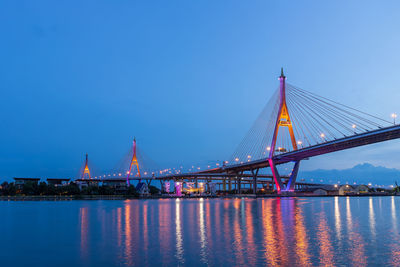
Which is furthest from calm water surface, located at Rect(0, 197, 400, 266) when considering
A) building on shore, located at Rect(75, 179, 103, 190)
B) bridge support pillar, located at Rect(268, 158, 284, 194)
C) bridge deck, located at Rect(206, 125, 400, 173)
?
building on shore, located at Rect(75, 179, 103, 190)

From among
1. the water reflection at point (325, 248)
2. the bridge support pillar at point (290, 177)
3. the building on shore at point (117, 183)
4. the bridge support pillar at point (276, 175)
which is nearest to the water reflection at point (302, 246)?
the water reflection at point (325, 248)

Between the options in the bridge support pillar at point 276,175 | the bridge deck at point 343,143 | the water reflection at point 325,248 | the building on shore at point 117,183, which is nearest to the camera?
the water reflection at point 325,248

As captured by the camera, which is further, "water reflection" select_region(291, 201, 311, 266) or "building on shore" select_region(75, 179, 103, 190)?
"building on shore" select_region(75, 179, 103, 190)

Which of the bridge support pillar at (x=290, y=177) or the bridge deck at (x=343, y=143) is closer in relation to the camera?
the bridge deck at (x=343, y=143)

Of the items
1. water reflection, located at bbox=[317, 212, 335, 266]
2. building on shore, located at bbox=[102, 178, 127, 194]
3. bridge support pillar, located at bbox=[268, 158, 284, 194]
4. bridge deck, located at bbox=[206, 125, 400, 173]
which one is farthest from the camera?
building on shore, located at bbox=[102, 178, 127, 194]

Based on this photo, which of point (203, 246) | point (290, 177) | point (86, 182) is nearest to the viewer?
point (203, 246)

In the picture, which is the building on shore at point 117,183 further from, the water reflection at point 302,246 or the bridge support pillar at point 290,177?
the water reflection at point 302,246

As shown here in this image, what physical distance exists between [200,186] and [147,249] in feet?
427

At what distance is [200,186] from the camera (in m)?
146

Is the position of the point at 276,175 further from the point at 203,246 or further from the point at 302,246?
the point at 203,246

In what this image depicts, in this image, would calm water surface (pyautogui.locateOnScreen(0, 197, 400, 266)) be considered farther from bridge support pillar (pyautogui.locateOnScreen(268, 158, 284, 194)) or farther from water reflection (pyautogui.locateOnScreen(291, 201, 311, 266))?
bridge support pillar (pyautogui.locateOnScreen(268, 158, 284, 194))

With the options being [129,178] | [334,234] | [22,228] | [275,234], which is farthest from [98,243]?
[129,178]

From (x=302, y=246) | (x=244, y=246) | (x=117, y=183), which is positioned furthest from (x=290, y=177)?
(x=117, y=183)

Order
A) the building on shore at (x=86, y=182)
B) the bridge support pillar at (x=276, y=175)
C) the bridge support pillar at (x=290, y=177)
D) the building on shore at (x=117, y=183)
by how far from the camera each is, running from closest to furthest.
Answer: the bridge support pillar at (x=276, y=175) → the bridge support pillar at (x=290, y=177) → the building on shore at (x=117, y=183) → the building on shore at (x=86, y=182)
